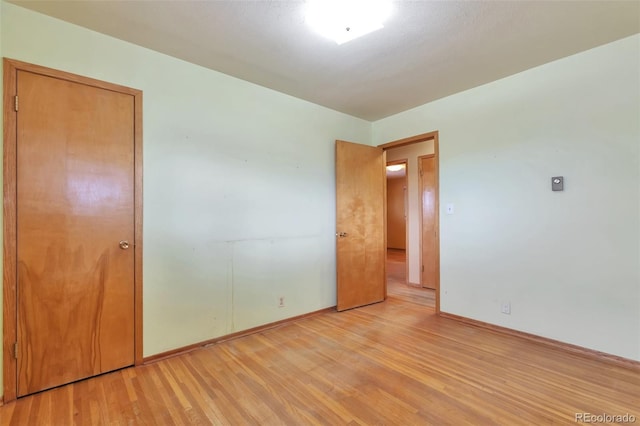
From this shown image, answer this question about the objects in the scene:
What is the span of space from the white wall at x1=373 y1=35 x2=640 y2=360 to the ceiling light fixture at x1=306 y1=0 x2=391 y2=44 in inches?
71.5

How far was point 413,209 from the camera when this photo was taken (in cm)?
498

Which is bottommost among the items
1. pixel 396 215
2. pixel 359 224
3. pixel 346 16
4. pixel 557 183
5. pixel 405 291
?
pixel 405 291

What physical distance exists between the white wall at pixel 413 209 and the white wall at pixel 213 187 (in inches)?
77.0

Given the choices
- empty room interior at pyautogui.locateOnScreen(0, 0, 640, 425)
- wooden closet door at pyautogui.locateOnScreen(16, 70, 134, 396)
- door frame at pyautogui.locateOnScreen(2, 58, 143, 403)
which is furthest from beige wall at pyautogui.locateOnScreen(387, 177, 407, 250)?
door frame at pyautogui.locateOnScreen(2, 58, 143, 403)

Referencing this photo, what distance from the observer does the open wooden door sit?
3736 millimetres

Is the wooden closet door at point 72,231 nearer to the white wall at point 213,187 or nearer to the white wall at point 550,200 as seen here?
the white wall at point 213,187

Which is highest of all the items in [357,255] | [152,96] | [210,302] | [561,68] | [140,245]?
[561,68]

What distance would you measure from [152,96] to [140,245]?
124 cm

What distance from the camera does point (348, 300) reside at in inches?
147

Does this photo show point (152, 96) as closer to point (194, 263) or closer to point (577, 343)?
point (194, 263)

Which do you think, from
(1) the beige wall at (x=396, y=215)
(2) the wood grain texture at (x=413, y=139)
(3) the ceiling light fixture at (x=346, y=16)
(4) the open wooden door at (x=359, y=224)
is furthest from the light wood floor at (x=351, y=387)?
(1) the beige wall at (x=396, y=215)

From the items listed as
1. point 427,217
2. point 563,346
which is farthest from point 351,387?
point 427,217

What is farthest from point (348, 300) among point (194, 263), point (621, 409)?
point (621, 409)

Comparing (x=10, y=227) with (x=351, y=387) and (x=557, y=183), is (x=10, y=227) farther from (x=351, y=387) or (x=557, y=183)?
(x=557, y=183)
